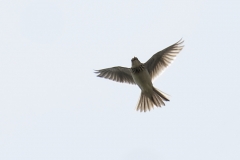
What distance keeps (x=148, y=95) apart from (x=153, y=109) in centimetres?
58

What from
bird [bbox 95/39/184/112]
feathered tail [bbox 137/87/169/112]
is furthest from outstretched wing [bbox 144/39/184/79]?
feathered tail [bbox 137/87/169/112]

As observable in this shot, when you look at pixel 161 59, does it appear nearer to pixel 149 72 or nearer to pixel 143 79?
Answer: pixel 149 72

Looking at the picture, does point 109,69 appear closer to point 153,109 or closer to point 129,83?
point 129,83

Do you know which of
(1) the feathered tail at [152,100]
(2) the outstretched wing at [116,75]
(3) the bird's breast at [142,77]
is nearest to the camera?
(3) the bird's breast at [142,77]

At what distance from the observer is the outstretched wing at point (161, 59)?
15.8 meters

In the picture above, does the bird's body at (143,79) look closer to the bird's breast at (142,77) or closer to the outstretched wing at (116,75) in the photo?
the bird's breast at (142,77)

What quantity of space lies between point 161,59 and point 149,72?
2.08 ft

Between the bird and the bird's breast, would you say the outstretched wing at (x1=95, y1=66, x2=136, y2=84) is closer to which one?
the bird

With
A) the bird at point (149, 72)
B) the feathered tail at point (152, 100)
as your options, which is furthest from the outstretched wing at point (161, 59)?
the feathered tail at point (152, 100)

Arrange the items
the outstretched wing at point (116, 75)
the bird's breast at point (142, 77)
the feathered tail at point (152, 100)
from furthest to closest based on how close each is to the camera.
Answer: the outstretched wing at point (116, 75) → the feathered tail at point (152, 100) → the bird's breast at point (142, 77)

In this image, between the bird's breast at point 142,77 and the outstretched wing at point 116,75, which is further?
the outstretched wing at point 116,75

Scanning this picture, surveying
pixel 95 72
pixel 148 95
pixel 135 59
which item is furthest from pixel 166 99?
pixel 95 72

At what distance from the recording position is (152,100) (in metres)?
15.7

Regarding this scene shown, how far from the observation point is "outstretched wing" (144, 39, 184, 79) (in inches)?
620
